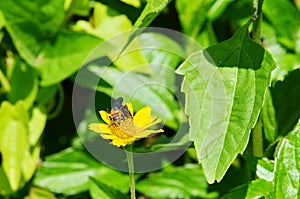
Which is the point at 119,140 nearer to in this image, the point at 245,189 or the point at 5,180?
the point at 245,189

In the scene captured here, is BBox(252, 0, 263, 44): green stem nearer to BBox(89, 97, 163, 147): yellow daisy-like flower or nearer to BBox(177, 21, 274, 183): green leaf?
BBox(177, 21, 274, 183): green leaf

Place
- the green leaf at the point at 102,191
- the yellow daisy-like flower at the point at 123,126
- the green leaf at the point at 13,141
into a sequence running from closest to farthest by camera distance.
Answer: the yellow daisy-like flower at the point at 123,126 → the green leaf at the point at 102,191 → the green leaf at the point at 13,141

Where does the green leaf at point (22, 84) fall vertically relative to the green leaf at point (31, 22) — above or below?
below

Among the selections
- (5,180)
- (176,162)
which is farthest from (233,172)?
(5,180)

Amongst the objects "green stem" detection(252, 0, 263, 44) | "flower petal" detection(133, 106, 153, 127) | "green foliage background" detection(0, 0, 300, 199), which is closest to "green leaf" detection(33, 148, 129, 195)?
"green foliage background" detection(0, 0, 300, 199)

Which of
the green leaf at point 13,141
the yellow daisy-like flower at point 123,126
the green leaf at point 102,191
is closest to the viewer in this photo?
the yellow daisy-like flower at point 123,126

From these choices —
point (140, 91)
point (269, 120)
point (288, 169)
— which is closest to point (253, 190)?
point (288, 169)

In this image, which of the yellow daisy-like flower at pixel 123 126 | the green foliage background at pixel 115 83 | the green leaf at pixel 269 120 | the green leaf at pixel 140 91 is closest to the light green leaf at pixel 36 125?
the green foliage background at pixel 115 83

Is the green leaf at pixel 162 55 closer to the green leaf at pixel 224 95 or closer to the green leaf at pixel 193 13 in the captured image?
the green leaf at pixel 193 13
